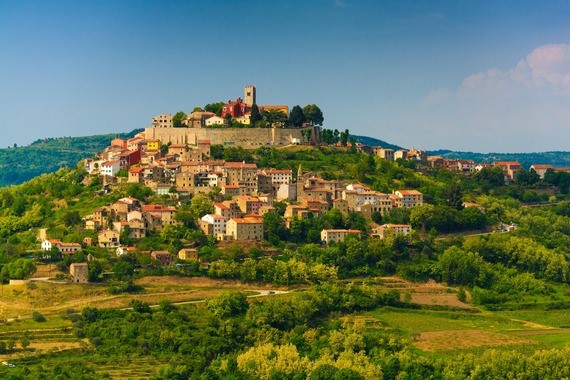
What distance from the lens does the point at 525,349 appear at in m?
49.1

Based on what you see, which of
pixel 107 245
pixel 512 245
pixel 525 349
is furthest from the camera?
pixel 512 245

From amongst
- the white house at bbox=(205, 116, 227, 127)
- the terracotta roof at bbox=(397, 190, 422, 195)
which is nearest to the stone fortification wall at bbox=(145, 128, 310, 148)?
the white house at bbox=(205, 116, 227, 127)

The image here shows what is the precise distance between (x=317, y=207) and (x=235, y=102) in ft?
73.5

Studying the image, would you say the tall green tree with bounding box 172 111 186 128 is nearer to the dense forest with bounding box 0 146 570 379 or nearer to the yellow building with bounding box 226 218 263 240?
the dense forest with bounding box 0 146 570 379

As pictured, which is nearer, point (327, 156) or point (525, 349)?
point (525, 349)

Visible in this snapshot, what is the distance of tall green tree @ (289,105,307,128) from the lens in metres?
84.5

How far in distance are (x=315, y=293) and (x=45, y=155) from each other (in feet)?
399

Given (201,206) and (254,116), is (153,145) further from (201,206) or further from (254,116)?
(201,206)

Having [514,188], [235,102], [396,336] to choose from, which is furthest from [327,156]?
[396,336]

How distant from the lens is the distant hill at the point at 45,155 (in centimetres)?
15400

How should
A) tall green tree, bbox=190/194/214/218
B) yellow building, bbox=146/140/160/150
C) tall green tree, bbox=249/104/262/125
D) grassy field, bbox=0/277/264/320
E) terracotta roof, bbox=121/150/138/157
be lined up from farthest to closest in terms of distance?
tall green tree, bbox=249/104/262/125 < yellow building, bbox=146/140/160/150 < terracotta roof, bbox=121/150/138/157 < tall green tree, bbox=190/194/214/218 < grassy field, bbox=0/277/264/320

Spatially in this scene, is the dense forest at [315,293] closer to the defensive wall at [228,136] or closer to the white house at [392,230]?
the white house at [392,230]

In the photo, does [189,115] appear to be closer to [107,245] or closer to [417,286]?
[107,245]

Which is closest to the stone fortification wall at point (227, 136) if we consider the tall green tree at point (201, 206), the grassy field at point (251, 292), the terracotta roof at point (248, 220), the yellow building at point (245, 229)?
the tall green tree at point (201, 206)
